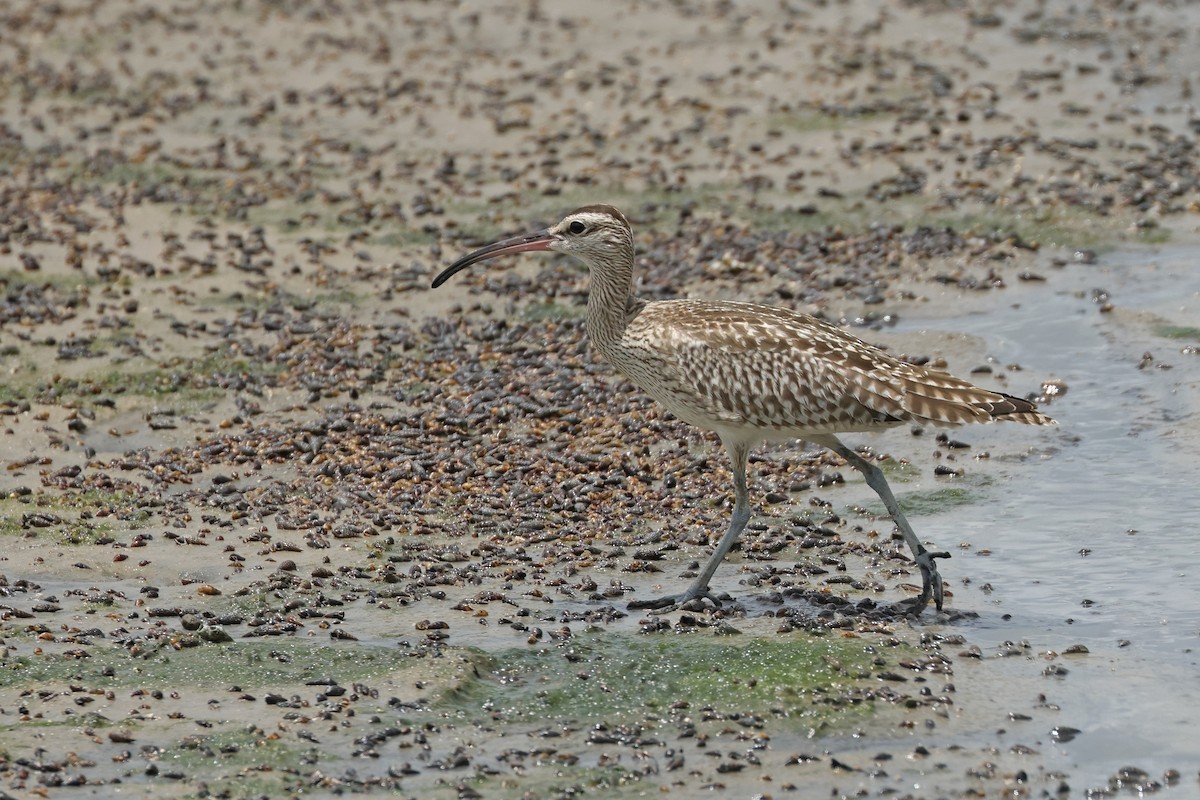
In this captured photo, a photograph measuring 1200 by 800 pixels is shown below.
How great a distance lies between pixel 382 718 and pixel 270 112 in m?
11.3

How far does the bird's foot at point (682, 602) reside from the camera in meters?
8.79

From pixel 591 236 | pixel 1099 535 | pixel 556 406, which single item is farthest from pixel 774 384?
pixel 556 406

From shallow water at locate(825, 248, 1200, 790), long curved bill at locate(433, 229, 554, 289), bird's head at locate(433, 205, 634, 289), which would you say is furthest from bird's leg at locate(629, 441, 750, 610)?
long curved bill at locate(433, 229, 554, 289)

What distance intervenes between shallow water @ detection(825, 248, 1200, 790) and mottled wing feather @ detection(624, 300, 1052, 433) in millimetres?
1028

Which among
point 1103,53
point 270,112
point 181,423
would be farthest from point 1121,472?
Result: point 270,112

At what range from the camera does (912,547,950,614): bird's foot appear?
8688 mm

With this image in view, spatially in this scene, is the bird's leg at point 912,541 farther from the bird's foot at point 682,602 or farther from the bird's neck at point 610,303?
the bird's neck at point 610,303

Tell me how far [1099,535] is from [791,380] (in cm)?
213

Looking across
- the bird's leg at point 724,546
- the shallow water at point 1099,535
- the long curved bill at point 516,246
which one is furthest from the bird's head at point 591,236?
the shallow water at point 1099,535

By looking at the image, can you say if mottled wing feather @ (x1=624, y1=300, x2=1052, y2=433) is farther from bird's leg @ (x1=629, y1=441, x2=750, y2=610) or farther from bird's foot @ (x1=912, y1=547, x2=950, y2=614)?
bird's foot @ (x1=912, y1=547, x2=950, y2=614)

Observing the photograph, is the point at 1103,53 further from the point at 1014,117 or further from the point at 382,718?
the point at 382,718

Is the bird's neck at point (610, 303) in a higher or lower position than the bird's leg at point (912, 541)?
higher

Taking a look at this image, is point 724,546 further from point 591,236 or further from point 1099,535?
point 1099,535

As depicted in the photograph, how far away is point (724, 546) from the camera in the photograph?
8.91m
